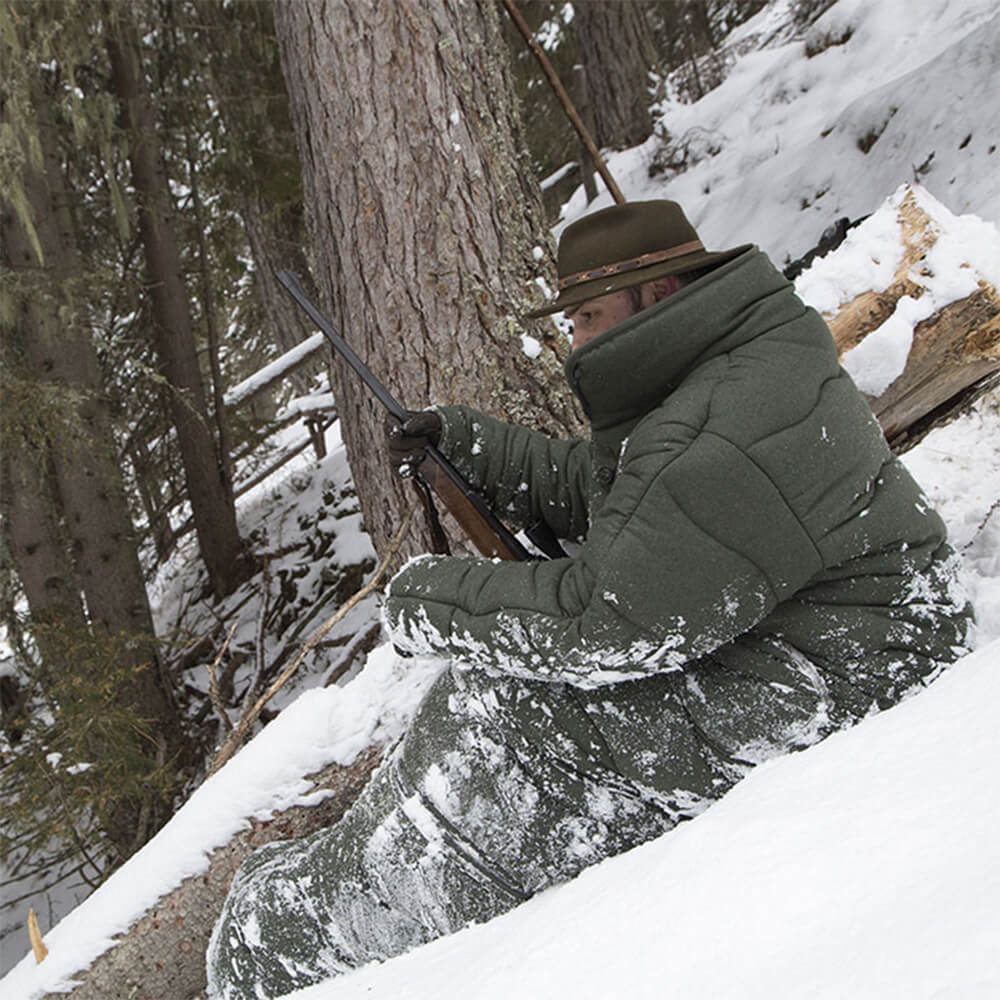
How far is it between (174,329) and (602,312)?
5.60 metres

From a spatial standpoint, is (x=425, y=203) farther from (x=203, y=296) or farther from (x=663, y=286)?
(x=203, y=296)

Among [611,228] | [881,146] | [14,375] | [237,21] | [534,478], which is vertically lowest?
[534,478]

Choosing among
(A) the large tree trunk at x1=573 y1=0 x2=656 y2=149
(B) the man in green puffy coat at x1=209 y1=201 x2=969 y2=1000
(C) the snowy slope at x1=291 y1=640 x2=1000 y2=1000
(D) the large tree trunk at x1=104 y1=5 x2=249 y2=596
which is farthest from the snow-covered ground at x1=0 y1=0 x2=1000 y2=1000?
(A) the large tree trunk at x1=573 y1=0 x2=656 y2=149

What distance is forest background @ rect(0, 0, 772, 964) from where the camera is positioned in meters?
3.24

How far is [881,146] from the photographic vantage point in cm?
547

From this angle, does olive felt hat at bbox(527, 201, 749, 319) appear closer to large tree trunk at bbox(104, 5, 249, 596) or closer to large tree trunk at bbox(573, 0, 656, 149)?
large tree trunk at bbox(104, 5, 249, 596)

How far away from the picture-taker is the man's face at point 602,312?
196 centimetres

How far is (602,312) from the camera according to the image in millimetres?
1986

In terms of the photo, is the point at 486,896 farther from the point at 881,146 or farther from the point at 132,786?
the point at 881,146

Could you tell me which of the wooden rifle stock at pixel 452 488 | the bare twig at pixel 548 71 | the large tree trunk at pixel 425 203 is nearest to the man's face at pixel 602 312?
the wooden rifle stock at pixel 452 488

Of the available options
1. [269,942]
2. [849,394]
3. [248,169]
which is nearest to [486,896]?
[269,942]

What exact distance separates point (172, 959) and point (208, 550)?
4904 mm

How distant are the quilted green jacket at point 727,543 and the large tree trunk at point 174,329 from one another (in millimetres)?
4823

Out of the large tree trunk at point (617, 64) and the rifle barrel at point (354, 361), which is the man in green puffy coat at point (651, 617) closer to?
the rifle barrel at point (354, 361)
